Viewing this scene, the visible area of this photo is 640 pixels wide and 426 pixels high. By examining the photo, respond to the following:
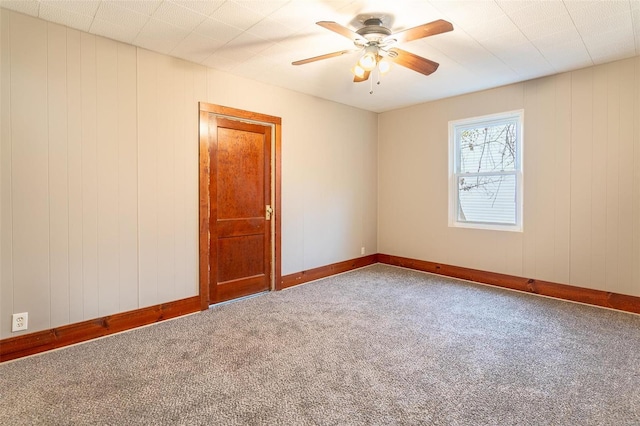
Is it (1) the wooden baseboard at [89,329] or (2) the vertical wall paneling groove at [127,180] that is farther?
(2) the vertical wall paneling groove at [127,180]

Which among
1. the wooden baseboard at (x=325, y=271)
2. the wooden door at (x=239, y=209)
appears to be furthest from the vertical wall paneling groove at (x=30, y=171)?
the wooden baseboard at (x=325, y=271)

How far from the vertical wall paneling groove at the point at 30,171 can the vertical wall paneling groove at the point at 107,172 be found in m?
0.36

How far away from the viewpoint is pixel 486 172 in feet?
14.9

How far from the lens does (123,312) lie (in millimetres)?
3031

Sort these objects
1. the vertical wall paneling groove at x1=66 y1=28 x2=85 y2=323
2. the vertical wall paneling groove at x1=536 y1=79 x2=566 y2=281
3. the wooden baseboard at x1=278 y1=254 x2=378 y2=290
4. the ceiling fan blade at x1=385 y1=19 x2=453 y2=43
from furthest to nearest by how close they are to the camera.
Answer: the wooden baseboard at x1=278 y1=254 x2=378 y2=290, the vertical wall paneling groove at x1=536 y1=79 x2=566 y2=281, the vertical wall paneling groove at x1=66 y1=28 x2=85 y2=323, the ceiling fan blade at x1=385 y1=19 x2=453 y2=43

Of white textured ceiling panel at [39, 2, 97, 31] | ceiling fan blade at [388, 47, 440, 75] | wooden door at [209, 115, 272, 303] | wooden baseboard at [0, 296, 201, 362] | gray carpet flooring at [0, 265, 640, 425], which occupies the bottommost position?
gray carpet flooring at [0, 265, 640, 425]

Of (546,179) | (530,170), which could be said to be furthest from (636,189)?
(530,170)

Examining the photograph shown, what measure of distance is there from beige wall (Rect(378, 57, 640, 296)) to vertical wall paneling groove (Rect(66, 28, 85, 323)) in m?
4.25

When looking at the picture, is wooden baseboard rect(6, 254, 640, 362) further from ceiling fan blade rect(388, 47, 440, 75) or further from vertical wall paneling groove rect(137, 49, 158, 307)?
ceiling fan blade rect(388, 47, 440, 75)

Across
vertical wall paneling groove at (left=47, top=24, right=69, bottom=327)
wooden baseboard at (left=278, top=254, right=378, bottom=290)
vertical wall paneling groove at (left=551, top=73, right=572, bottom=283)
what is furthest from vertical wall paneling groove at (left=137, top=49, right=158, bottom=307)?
vertical wall paneling groove at (left=551, top=73, right=572, bottom=283)

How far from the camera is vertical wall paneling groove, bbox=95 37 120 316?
2893mm

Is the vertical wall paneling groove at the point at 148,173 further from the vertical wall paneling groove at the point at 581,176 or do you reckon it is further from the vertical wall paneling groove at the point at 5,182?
the vertical wall paneling groove at the point at 581,176

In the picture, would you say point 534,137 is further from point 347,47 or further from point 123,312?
point 123,312

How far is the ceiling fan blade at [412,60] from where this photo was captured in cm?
265
